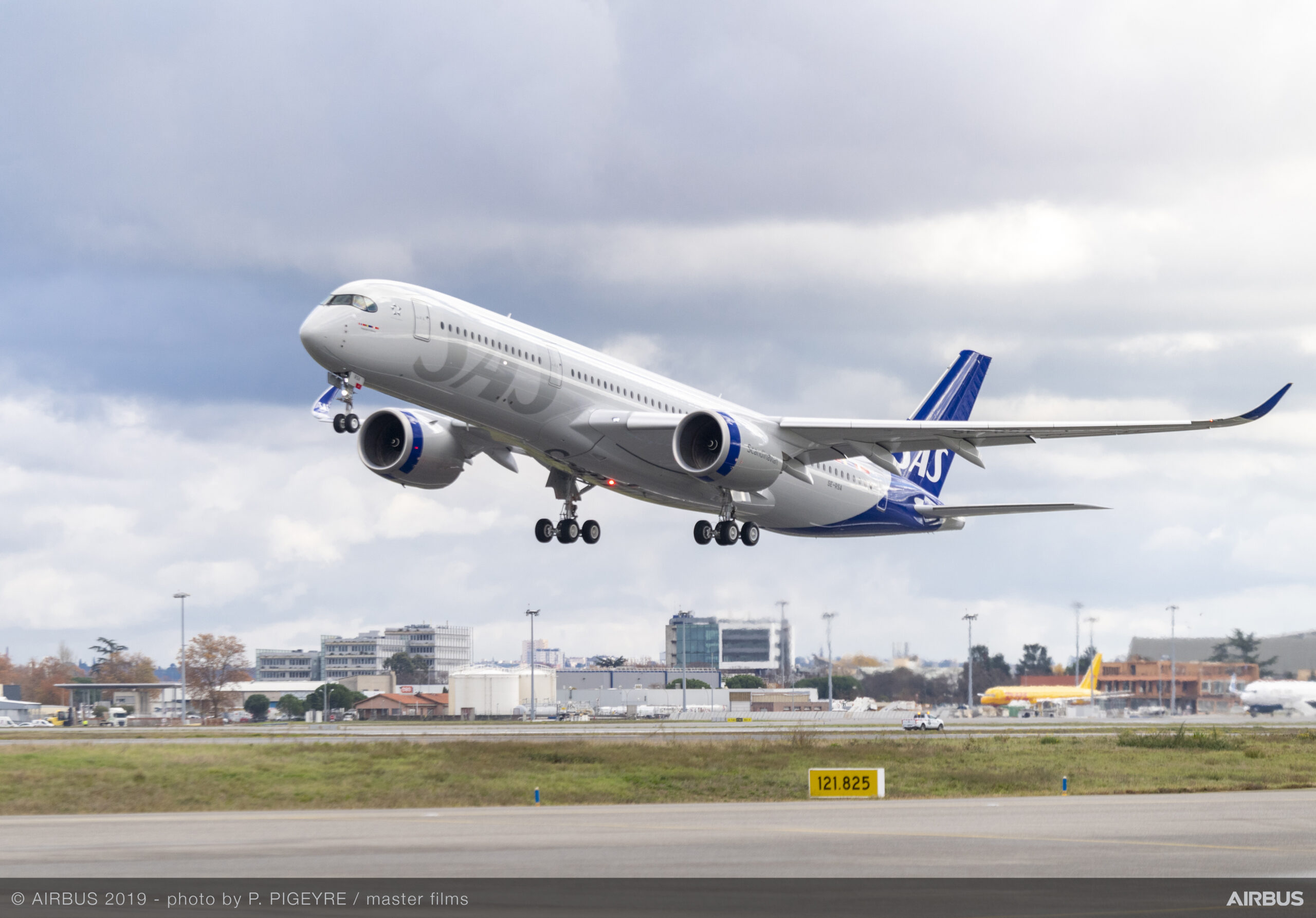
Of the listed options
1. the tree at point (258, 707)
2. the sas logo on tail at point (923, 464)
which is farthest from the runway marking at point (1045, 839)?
the tree at point (258, 707)

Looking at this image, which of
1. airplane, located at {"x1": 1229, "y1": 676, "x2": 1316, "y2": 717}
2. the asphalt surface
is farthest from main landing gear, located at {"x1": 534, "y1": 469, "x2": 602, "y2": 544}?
airplane, located at {"x1": 1229, "y1": 676, "x2": 1316, "y2": 717}

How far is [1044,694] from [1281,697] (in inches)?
1690

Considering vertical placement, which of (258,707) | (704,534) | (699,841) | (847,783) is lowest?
(258,707)

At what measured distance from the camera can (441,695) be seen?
172 m

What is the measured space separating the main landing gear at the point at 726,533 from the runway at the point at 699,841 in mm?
17827

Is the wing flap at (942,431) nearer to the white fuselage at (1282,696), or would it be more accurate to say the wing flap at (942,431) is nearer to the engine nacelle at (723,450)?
the engine nacelle at (723,450)

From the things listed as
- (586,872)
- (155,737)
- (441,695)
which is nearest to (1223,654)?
(441,695)

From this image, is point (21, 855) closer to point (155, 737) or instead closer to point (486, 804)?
point (486, 804)

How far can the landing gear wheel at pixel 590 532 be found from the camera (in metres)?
55.2

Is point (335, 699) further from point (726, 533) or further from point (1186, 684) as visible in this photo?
point (726, 533)

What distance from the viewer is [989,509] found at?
61.7 m

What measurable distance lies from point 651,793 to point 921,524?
25659 mm

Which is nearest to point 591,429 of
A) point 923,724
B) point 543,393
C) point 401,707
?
point 543,393

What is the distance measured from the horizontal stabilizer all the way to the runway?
2245 cm
